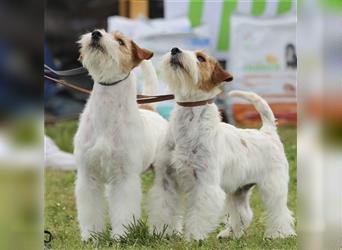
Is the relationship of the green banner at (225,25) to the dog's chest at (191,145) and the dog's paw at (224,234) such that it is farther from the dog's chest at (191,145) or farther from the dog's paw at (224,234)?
the dog's chest at (191,145)

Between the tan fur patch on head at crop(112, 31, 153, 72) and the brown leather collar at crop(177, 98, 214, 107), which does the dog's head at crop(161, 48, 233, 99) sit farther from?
the tan fur patch on head at crop(112, 31, 153, 72)

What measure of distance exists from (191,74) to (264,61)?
8219 mm

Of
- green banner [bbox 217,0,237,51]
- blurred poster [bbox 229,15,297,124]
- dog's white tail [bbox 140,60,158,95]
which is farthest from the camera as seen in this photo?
green banner [bbox 217,0,237,51]

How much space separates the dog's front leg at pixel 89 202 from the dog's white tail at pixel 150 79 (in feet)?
3.99

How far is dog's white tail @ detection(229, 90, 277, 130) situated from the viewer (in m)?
6.32

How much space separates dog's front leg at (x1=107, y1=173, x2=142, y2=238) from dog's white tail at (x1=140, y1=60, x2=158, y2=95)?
1166mm

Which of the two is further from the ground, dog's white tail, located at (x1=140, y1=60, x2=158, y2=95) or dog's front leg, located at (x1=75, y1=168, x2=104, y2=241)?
dog's white tail, located at (x1=140, y1=60, x2=158, y2=95)

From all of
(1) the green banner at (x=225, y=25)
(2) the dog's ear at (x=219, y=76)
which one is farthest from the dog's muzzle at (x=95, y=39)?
(1) the green banner at (x=225, y=25)

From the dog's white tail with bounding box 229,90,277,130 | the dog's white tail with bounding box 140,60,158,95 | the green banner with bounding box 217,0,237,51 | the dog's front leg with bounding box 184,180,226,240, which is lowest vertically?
the dog's front leg with bounding box 184,180,226,240

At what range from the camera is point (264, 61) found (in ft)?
44.0

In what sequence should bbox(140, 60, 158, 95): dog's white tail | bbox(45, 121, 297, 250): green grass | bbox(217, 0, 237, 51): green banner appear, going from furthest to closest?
bbox(217, 0, 237, 51): green banner
bbox(140, 60, 158, 95): dog's white tail
bbox(45, 121, 297, 250): green grass

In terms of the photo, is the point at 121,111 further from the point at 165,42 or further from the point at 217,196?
the point at 165,42

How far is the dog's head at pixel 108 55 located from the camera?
530cm

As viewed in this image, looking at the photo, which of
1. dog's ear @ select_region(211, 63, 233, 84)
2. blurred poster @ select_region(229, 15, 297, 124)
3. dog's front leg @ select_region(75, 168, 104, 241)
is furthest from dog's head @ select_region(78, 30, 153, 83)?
blurred poster @ select_region(229, 15, 297, 124)
